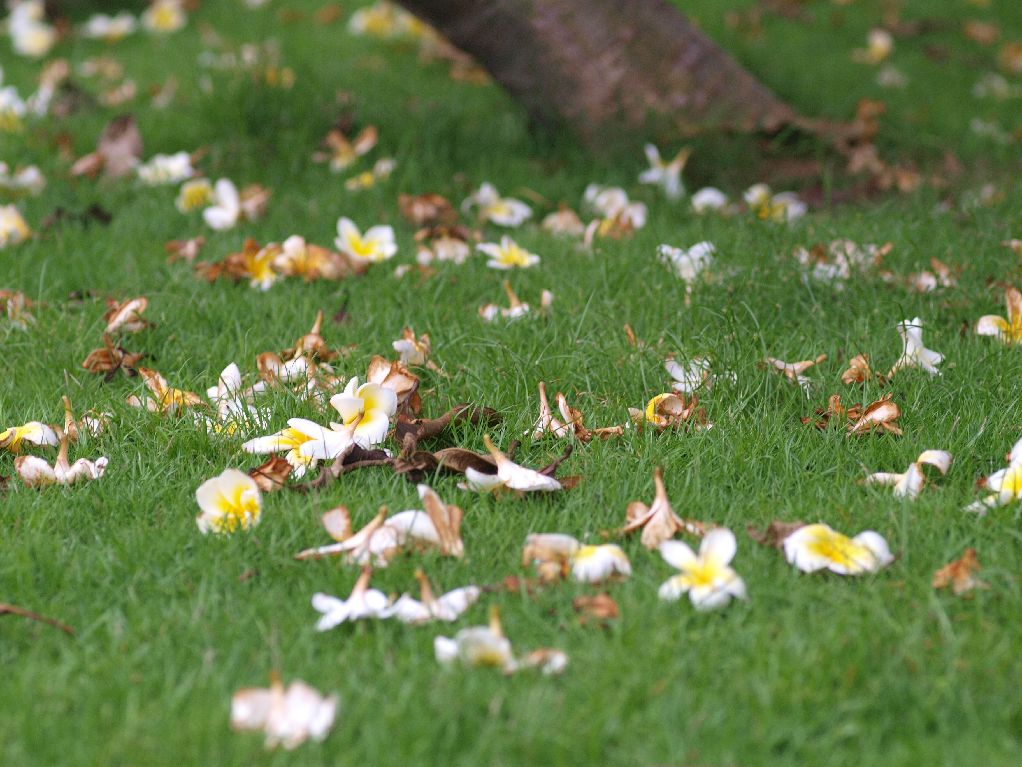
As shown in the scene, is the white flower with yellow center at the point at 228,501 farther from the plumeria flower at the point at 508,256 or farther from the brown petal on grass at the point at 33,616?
the plumeria flower at the point at 508,256

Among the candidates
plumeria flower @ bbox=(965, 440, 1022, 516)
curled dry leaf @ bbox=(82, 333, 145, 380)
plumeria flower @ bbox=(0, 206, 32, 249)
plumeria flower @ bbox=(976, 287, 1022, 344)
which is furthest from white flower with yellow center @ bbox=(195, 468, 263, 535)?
plumeria flower @ bbox=(0, 206, 32, 249)

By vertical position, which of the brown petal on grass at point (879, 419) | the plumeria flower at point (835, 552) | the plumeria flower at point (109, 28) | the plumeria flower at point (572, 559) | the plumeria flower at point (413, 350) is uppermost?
the plumeria flower at point (835, 552)

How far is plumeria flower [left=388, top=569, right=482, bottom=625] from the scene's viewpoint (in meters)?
1.89

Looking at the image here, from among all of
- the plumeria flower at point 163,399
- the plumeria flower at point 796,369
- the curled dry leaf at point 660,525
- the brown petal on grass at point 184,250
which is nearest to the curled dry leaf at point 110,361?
the plumeria flower at point 163,399

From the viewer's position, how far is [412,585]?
6.52 feet

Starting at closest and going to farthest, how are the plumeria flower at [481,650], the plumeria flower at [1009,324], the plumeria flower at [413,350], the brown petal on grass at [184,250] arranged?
the plumeria flower at [481,650] < the plumeria flower at [413,350] < the plumeria flower at [1009,324] < the brown petal on grass at [184,250]

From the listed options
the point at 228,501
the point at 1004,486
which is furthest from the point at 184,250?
the point at 1004,486

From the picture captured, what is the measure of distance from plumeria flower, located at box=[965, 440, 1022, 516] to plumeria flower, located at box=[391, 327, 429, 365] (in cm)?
129

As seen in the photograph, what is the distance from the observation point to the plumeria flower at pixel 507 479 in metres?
2.22

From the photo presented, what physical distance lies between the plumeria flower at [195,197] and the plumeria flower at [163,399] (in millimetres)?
1495

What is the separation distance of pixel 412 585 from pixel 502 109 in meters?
3.63

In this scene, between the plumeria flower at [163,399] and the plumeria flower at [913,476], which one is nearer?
the plumeria flower at [913,476]

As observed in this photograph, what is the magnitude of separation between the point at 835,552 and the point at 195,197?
284 centimetres

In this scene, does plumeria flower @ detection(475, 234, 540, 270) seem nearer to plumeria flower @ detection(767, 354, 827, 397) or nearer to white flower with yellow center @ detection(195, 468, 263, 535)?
plumeria flower @ detection(767, 354, 827, 397)
